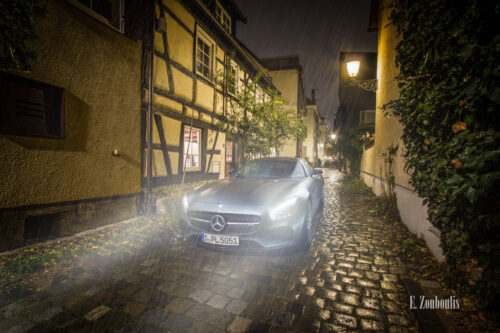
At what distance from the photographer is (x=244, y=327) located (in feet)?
6.77

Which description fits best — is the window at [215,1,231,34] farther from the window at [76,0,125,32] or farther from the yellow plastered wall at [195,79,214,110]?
the window at [76,0,125,32]

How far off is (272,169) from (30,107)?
14.4 feet

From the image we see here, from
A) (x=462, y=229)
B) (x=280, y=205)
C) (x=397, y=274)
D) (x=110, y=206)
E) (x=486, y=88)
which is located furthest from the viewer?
(x=110, y=206)

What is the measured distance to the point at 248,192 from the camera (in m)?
3.70

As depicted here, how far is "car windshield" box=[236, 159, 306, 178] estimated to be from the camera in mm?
4879

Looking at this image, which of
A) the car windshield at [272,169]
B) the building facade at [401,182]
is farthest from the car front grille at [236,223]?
the building facade at [401,182]

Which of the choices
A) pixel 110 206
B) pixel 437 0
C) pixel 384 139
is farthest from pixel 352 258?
pixel 384 139

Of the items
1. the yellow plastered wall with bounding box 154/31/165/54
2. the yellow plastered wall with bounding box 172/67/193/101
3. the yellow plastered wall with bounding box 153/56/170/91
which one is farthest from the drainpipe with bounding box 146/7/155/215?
the yellow plastered wall with bounding box 172/67/193/101

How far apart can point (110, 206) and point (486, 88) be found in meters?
5.99

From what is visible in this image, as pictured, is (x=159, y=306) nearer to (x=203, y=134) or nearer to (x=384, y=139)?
(x=203, y=134)

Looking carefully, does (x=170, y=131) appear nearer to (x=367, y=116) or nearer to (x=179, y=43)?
(x=179, y=43)

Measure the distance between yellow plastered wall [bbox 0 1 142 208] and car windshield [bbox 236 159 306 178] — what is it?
111 inches

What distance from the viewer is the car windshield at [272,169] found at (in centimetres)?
488

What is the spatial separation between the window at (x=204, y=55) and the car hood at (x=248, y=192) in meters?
5.65
